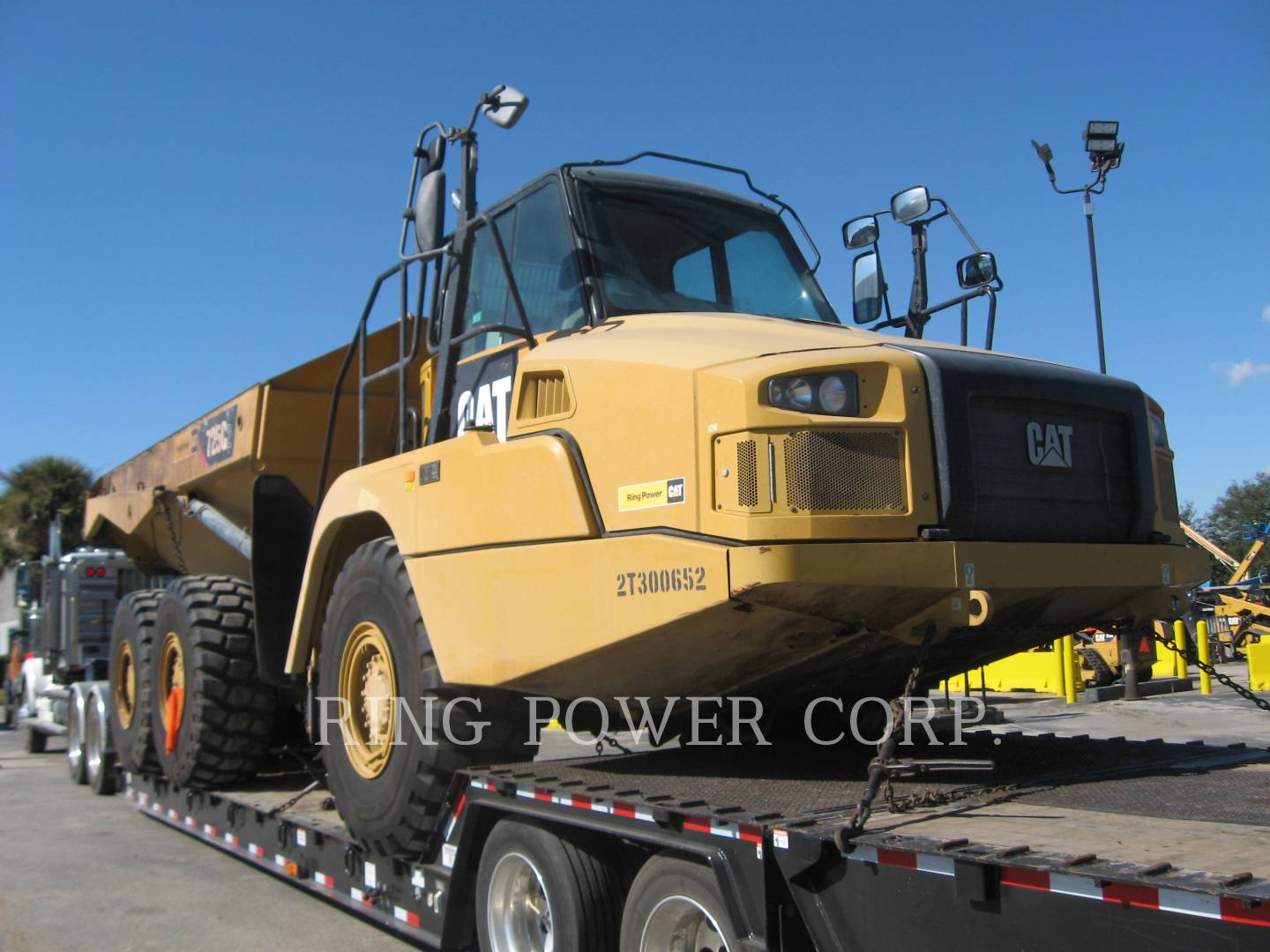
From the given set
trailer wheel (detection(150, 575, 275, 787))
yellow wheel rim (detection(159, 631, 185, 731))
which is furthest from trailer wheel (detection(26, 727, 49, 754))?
trailer wheel (detection(150, 575, 275, 787))

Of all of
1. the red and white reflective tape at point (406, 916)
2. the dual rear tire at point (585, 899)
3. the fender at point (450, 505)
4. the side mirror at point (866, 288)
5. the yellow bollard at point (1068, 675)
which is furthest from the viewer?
the yellow bollard at point (1068, 675)

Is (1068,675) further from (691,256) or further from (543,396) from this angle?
(543,396)

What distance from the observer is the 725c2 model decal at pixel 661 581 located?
13.0ft

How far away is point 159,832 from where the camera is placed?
953 cm

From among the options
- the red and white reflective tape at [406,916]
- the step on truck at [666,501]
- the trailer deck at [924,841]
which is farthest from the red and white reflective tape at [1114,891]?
the red and white reflective tape at [406,916]

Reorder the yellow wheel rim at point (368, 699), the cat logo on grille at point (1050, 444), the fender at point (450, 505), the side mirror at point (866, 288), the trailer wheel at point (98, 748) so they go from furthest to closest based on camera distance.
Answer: the trailer wheel at point (98, 748) → the side mirror at point (866, 288) → the yellow wheel rim at point (368, 699) → the fender at point (450, 505) → the cat logo on grille at point (1050, 444)

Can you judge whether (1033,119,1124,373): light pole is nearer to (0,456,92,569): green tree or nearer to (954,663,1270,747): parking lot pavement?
(954,663,1270,747): parking lot pavement

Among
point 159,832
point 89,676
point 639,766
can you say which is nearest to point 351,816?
point 639,766

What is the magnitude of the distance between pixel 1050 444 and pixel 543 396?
1965 mm

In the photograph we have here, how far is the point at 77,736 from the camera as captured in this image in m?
12.2

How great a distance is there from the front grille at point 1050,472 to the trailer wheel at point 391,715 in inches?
94.0

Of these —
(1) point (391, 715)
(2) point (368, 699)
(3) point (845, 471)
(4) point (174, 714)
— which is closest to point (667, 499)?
(3) point (845, 471)

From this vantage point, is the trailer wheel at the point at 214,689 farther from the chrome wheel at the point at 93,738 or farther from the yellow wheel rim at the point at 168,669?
the chrome wheel at the point at 93,738

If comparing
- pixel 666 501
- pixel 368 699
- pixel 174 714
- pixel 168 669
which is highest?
pixel 666 501
